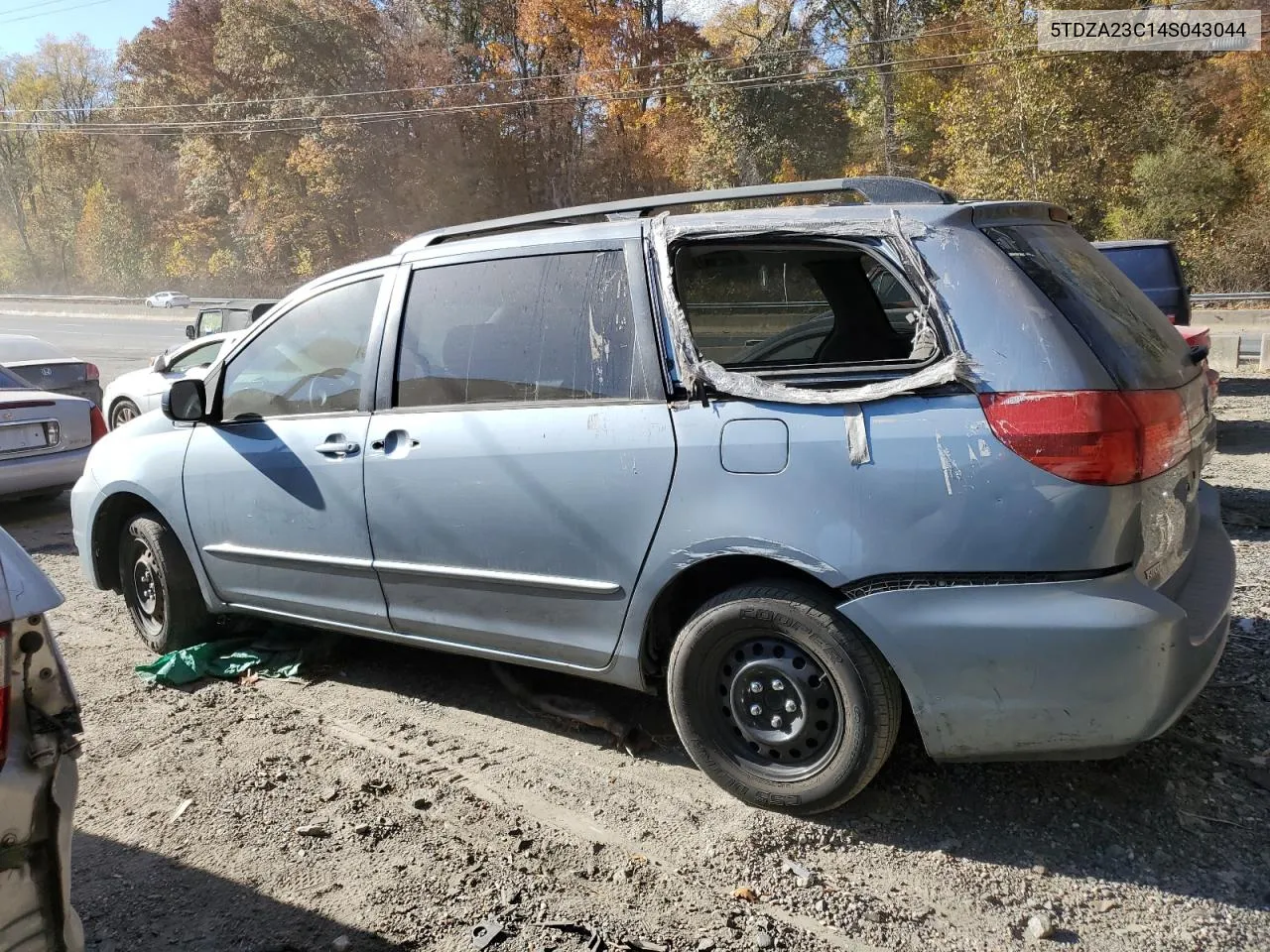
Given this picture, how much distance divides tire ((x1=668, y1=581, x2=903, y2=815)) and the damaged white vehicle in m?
1.75

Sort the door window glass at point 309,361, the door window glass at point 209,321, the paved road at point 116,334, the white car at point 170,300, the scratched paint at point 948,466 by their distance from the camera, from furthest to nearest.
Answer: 1. the white car at point 170,300
2. the paved road at point 116,334
3. the door window glass at point 209,321
4. the door window glass at point 309,361
5. the scratched paint at point 948,466

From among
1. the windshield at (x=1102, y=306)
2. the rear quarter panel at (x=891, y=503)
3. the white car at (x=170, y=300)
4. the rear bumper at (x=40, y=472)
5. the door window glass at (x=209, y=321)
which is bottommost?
the rear bumper at (x=40, y=472)

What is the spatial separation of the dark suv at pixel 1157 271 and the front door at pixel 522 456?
8206mm

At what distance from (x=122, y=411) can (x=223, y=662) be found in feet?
27.2

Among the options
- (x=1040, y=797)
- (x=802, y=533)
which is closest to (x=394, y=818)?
(x=802, y=533)

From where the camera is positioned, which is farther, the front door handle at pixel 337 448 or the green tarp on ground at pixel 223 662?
the green tarp on ground at pixel 223 662

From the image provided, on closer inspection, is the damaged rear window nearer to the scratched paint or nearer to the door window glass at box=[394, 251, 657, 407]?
the door window glass at box=[394, 251, 657, 407]

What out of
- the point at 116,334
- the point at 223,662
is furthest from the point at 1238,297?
the point at 116,334

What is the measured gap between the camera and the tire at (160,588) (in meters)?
4.58

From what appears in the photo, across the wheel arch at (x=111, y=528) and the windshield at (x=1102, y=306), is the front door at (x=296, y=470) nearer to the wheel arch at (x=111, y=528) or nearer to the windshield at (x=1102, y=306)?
the wheel arch at (x=111, y=528)

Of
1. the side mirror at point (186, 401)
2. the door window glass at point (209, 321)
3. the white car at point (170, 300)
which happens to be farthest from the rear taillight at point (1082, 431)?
the white car at point (170, 300)

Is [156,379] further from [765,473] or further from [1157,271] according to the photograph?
[1157,271]

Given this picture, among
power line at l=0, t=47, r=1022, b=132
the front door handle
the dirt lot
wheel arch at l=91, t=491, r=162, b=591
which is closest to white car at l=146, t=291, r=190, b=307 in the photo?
power line at l=0, t=47, r=1022, b=132

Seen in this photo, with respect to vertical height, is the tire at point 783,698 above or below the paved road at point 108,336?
below
